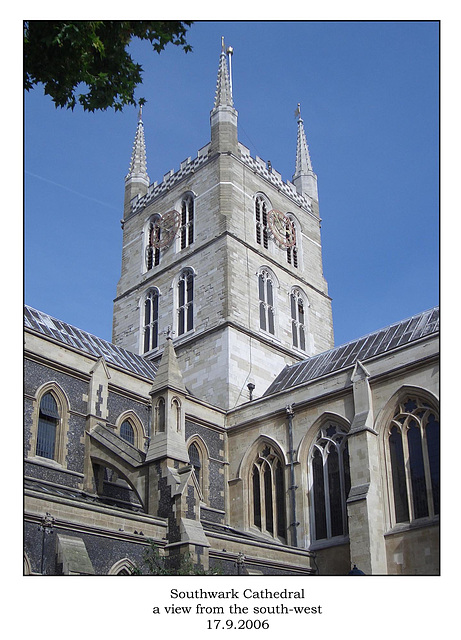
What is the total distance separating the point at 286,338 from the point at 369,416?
12608mm

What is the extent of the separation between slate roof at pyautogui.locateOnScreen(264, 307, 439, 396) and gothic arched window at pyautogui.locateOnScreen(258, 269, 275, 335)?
3.20 metres

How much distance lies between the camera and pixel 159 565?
760 inches

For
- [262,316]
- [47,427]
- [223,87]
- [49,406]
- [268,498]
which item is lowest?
[268,498]

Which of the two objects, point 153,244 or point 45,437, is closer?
point 45,437

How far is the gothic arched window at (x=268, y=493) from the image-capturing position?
1080 inches

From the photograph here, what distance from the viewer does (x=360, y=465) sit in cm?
2453

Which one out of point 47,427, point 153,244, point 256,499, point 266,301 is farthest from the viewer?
point 153,244

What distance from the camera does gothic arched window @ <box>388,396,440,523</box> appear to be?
23578 millimetres

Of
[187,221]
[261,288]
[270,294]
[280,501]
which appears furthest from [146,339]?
[280,501]

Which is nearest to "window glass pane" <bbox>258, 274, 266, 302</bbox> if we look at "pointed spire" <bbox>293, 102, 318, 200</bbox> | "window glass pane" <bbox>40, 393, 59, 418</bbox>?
"pointed spire" <bbox>293, 102, 318, 200</bbox>

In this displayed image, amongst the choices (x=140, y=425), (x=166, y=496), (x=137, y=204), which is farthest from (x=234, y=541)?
(x=137, y=204)

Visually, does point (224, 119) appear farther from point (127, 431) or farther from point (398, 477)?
point (398, 477)

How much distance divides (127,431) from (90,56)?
18.2 meters

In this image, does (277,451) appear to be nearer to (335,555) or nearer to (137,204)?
(335,555)
